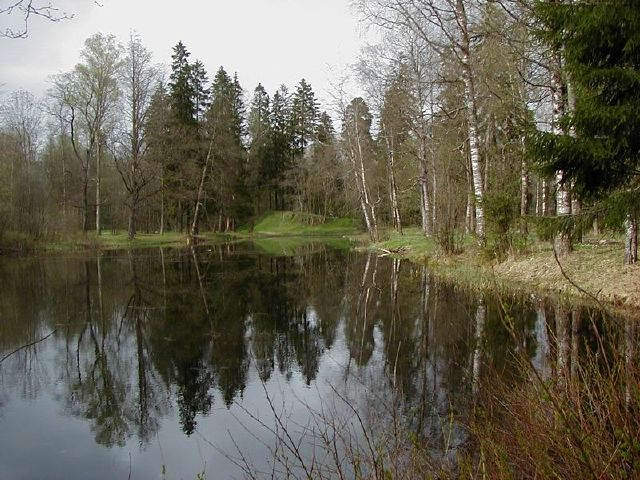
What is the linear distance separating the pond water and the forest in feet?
7.19

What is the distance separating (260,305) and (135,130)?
26.0 meters

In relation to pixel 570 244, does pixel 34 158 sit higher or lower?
higher

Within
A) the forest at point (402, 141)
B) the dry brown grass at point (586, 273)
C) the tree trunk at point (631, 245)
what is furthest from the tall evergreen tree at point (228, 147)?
the tree trunk at point (631, 245)

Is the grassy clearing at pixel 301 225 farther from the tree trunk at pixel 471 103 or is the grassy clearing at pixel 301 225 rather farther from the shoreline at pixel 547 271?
the tree trunk at pixel 471 103

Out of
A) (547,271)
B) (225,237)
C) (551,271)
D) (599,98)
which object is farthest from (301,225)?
(599,98)

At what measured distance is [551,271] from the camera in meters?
11.8

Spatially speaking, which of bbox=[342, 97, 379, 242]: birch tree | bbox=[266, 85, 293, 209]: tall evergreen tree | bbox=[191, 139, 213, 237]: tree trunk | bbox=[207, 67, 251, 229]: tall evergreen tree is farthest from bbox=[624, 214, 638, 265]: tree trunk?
bbox=[266, 85, 293, 209]: tall evergreen tree

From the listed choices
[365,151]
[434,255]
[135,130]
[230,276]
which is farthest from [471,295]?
[135,130]

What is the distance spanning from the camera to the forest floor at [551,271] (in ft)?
31.8

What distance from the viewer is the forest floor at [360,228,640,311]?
9.70 m

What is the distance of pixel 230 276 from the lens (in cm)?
1692

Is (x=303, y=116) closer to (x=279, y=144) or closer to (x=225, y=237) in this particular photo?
(x=279, y=144)

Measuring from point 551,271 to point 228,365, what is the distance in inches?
321

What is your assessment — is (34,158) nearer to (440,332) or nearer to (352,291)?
(352,291)
